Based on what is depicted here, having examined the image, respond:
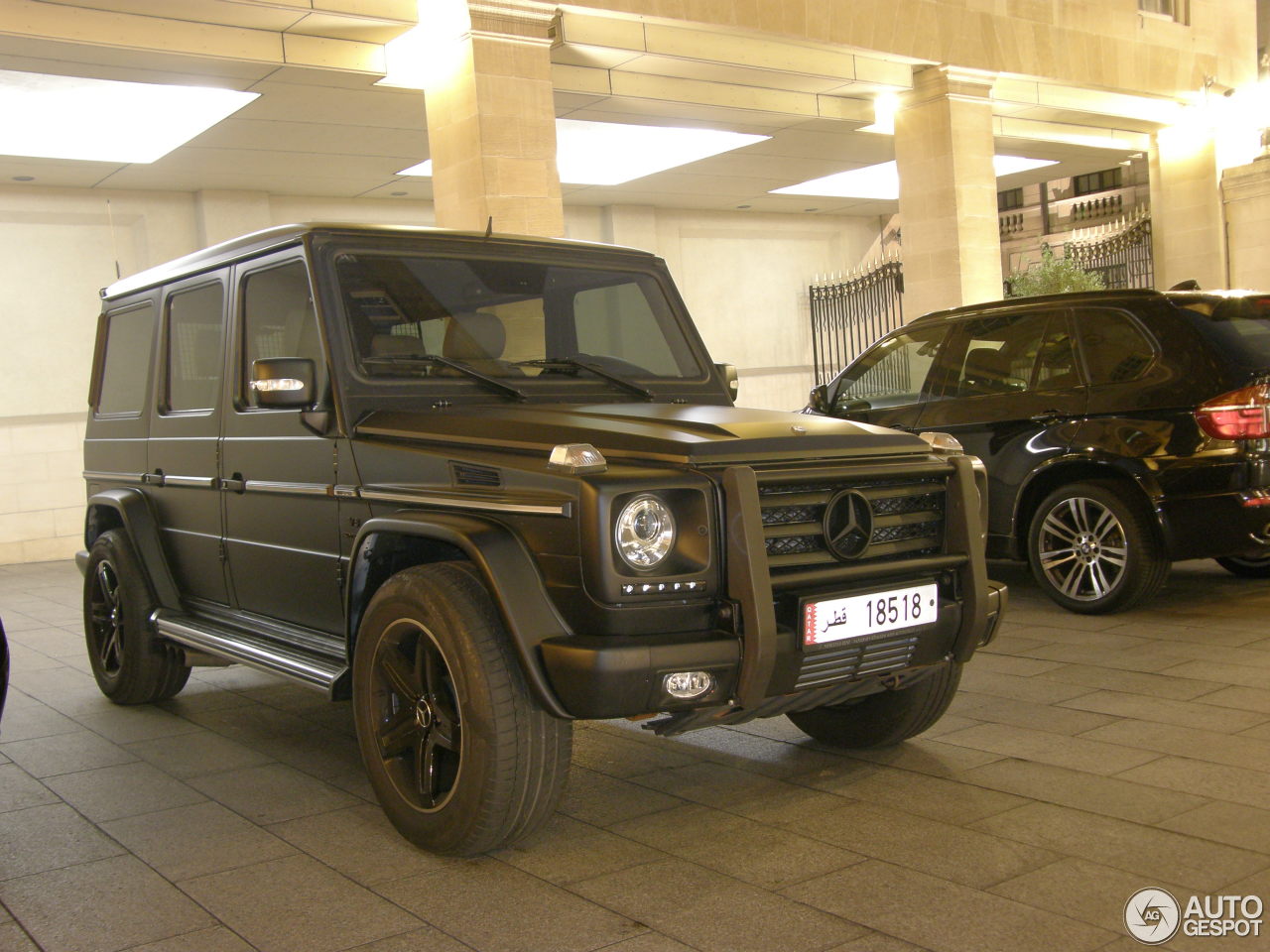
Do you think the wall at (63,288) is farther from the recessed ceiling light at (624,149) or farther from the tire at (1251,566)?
the tire at (1251,566)

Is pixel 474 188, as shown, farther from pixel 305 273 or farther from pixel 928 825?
pixel 928 825

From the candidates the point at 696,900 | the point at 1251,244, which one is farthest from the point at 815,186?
the point at 696,900

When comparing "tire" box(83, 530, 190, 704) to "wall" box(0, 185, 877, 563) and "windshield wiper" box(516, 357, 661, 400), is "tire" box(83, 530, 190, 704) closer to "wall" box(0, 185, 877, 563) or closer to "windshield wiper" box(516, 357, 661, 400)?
"windshield wiper" box(516, 357, 661, 400)

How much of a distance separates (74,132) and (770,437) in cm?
1176

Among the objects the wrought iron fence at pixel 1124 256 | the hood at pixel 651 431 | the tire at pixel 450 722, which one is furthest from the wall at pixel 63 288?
the tire at pixel 450 722

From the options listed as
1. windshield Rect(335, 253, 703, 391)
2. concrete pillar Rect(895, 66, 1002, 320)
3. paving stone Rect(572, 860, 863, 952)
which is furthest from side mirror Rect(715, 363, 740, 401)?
concrete pillar Rect(895, 66, 1002, 320)

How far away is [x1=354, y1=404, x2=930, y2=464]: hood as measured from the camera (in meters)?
3.50

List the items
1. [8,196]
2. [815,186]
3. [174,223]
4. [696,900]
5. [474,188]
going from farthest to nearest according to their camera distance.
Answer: [815,186] → [174,223] → [8,196] → [474,188] → [696,900]

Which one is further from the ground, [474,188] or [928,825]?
[474,188]

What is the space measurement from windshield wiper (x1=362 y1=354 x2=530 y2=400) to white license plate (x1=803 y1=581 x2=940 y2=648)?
4.56 ft

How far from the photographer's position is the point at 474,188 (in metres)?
10.1

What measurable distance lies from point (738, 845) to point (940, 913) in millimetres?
750

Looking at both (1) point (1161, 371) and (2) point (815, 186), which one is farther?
(2) point (815, 186)

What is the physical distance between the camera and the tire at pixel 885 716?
4.37 meters
